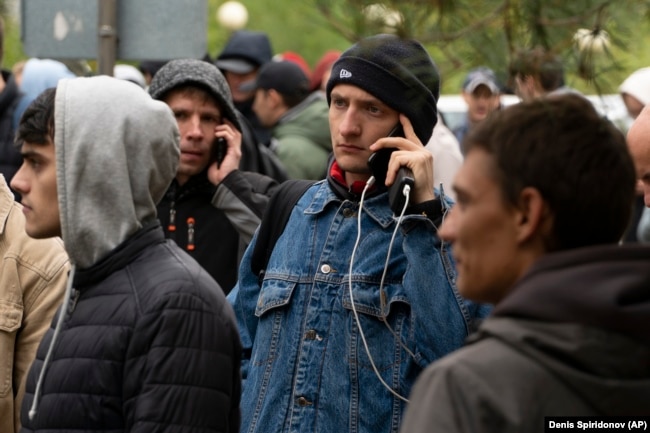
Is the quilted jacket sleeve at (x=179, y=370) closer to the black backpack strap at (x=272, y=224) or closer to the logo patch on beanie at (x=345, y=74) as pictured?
the black backpack strap at (x=272, y=224)

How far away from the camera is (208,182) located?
5.83 m

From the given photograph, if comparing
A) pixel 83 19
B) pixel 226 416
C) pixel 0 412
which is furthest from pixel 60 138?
pixel 83 19

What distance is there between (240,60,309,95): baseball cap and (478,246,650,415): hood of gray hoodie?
24.5ft

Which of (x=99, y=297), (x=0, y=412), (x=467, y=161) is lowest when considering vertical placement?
(x=0, y=412)

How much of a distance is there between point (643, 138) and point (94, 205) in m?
1.80

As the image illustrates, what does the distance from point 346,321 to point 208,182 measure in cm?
186

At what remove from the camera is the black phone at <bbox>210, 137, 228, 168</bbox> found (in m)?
5.86

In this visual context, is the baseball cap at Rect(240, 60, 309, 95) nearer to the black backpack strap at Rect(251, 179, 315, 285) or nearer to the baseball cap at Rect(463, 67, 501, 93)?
the baseball cap at Rect(463, 67, 501, 93)

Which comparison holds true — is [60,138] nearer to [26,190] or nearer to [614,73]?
[26,190]

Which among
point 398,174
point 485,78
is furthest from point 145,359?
point 485,78

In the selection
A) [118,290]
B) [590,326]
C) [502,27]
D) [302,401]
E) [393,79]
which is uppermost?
[502,27]

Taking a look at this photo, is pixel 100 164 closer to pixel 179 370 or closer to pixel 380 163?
pixel 179 370

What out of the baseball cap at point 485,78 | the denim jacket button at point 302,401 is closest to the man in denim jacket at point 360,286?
the denim jacket button at point 302,401

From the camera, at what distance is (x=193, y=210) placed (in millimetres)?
5742
